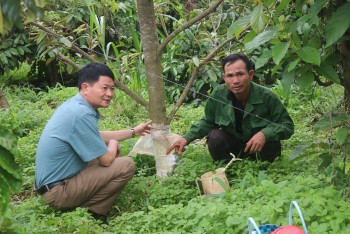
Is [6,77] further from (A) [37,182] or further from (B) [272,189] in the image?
(B) [272,189]

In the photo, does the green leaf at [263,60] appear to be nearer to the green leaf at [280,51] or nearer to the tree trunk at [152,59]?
the green leaf at [280,51]

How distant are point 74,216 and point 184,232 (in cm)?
88

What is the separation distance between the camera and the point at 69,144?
157 inches

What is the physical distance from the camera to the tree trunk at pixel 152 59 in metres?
4.28

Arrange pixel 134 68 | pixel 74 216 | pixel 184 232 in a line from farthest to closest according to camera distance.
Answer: pixel 134 68 → pixel 74 216 → pixel 184 232

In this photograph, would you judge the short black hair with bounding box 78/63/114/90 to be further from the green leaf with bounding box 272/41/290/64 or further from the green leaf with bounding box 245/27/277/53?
the green leaf with bounding box 272/41/290/64

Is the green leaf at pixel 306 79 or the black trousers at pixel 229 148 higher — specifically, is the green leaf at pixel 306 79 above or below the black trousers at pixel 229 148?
above

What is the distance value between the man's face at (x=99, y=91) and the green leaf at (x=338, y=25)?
183 centimetres

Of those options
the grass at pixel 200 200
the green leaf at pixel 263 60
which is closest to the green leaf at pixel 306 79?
the green leaf at pixel 263 60

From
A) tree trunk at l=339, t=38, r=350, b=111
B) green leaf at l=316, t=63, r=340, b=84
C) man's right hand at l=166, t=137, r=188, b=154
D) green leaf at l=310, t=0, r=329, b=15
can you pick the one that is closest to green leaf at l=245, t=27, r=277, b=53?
green leaf at l=310, t=0, r=329, b=15

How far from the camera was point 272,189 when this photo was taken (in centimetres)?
329

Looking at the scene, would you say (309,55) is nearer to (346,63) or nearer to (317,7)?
(317,7)

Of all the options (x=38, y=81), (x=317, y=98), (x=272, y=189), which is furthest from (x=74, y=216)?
(x=38, y=81)

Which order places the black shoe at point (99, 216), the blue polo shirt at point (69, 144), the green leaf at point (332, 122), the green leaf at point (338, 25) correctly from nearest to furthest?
the green leaf at point (338, 25) < the green leaf at point (332, 122) < the blue polo shirt at point (69, 144) < the black shoe at point (99, 216)
